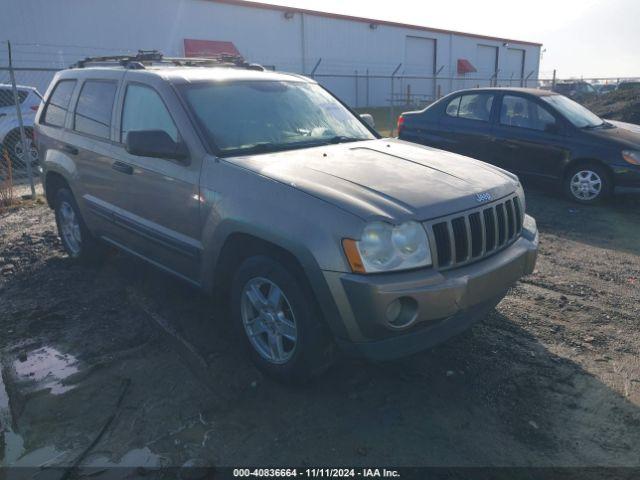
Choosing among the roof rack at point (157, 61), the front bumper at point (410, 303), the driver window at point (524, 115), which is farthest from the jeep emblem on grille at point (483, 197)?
the driver window at point (524, 115)

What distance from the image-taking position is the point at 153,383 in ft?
11.0

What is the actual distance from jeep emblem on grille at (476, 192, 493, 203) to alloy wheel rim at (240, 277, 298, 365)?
1291mm

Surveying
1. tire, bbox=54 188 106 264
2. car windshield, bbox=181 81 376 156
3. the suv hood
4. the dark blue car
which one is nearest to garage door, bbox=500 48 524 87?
the dark blue car

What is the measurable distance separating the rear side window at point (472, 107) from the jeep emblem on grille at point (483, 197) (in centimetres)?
571

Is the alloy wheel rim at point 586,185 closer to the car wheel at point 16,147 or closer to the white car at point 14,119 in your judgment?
the white car at point 14,119

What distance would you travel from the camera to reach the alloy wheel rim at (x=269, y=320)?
10.3 feet

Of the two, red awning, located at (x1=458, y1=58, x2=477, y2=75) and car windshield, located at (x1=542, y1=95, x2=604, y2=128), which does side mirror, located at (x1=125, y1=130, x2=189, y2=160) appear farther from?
red awning, located at (x1=458, y1=58, x2=477, y2=75)

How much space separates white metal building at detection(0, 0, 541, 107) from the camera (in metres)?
19.3

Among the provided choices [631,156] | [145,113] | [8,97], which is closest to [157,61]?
[145,113]

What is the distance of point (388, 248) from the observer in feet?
8.99

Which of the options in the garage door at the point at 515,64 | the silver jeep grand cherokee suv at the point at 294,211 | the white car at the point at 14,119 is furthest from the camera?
the garage door at the point at 515,64

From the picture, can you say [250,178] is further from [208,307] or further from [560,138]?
[560,138]

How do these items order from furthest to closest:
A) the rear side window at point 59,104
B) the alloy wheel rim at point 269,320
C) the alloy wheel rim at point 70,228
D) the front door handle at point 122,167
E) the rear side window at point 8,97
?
the rear side window at point 8,97
the alloy wheel rim at point 70,228
the rear side window at point 59,104
the front door handle at point 122,167
the alloy wheel rim at point 269,320

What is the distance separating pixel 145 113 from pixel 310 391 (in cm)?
243
